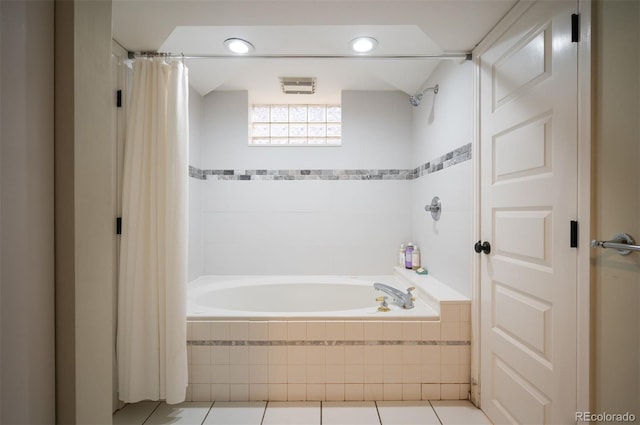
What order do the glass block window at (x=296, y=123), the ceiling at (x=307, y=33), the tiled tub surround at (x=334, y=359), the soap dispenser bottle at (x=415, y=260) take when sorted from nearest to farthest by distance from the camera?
the ceiling at (x=307, y=33)
the tiled tub surround at (x=334, y=359)
the soap dispenser bottle at (x=415, y=260)
the glass block window at (x=296, y=123)

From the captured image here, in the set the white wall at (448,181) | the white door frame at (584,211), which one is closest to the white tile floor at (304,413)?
the white wall at (448,181)

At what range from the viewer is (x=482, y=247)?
159 centimetres

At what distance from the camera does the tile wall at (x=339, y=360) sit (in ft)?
5.66

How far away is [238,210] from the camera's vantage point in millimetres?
2691

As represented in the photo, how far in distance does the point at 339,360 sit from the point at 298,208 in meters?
1.35

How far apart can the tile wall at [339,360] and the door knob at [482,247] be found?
341mm

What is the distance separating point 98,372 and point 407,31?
2.06 m

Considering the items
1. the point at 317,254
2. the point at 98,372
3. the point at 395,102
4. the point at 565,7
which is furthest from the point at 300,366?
the point at 395,102

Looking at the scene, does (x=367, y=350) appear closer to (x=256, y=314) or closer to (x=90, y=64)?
(x=256, y=314)

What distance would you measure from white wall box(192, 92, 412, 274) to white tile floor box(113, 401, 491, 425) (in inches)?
44.9

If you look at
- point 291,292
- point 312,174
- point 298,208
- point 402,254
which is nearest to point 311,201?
point 298,208

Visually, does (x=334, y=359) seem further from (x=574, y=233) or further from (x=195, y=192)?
(x=195, y=192)

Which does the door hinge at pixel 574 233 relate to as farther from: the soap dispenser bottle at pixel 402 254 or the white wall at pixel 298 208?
the white wall at pixel 298 208

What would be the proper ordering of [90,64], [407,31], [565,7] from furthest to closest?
[407,31] → [565,7] → [90,64]
